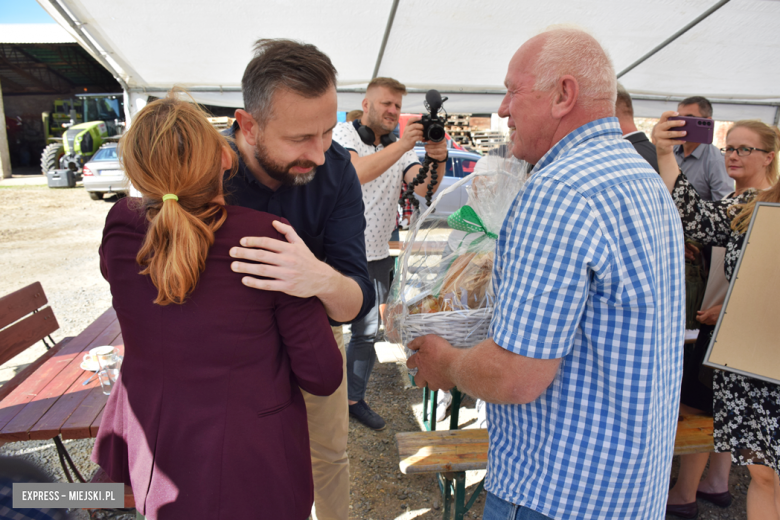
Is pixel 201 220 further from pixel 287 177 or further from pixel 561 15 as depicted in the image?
pixel 561 15

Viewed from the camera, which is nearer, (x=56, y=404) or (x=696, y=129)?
(x=696, y=129)

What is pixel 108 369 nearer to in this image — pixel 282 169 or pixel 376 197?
pixel 282 169

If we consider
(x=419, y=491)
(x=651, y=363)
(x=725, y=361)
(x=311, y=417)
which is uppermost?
(x=651, y=363)

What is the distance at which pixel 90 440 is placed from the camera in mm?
2996

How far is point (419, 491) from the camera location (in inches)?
101

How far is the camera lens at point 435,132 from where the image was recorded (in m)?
2.51

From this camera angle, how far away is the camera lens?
2.51 m

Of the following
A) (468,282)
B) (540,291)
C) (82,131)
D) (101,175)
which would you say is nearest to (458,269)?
(468,282)

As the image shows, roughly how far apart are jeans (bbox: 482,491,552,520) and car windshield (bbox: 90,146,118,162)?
1242 centimetres

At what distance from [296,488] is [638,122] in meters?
16.0

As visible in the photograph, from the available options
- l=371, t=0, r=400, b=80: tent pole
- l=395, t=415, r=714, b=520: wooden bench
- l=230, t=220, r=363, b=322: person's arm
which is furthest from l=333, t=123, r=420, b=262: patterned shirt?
l=230, t=220, r=363, b=322: person's arm

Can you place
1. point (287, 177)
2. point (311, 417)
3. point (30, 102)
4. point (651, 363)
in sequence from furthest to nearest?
point (30, 102) < point (311, 417) < point (287, 177) < point (651, 363)

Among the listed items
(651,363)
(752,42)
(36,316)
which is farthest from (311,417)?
(752,42)

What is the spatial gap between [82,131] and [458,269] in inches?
673
